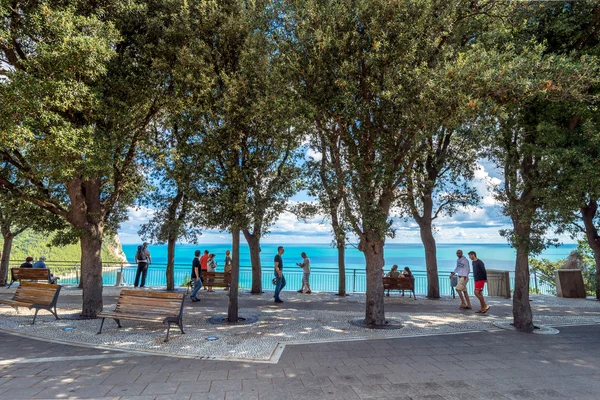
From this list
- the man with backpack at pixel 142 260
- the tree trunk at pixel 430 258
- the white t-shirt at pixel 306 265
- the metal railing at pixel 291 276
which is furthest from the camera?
the metal railing at pixel 291 276

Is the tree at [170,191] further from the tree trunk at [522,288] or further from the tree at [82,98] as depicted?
the tree trunk at [522,288]

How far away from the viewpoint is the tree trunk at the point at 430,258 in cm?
1419

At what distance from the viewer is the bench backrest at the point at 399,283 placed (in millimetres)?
13219

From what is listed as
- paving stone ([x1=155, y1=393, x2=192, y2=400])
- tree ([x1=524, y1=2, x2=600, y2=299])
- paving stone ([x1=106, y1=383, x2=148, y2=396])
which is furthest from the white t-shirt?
paving stone ([x1=155, y1=393, x2=192, y2=400])

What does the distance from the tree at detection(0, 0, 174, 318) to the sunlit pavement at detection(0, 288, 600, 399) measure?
337 cm

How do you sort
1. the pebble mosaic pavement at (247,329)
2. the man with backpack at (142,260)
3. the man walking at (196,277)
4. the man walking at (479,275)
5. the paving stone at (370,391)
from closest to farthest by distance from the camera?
the paving stone at (370,391)
the pebble mosaic pavement at (247,329)
the man walking at (479,275)
the man walking at (196,277)
the man with backpack at (142,260)

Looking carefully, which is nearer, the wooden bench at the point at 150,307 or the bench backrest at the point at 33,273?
the wooden bench at the point at 150,307

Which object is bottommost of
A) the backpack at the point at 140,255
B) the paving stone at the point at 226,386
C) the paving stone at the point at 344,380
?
the paving stone at the point at 226,386

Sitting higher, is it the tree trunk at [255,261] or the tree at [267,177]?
the tree at [267,177]

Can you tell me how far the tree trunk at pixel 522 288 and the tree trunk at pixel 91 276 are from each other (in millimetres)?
10564

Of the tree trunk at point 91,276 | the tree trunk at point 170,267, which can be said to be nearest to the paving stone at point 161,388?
the tree trunk at point 91,276

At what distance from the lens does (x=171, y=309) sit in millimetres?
7512

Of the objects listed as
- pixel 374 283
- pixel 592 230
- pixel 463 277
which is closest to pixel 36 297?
pixel 374 283

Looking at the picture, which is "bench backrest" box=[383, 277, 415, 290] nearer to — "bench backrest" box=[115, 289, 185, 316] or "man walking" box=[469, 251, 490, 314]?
"man walking" box=[469, 251, 490, 314]
